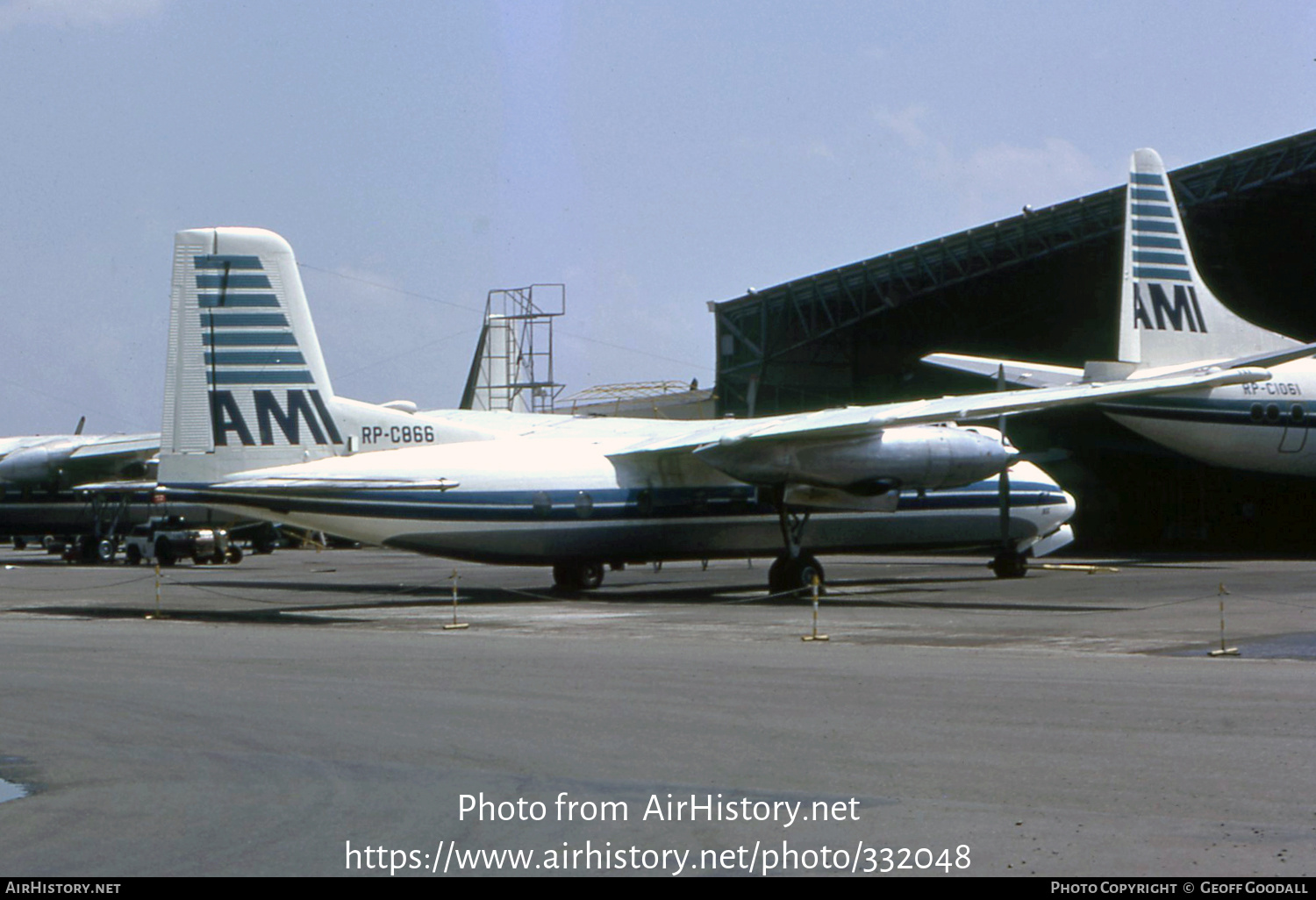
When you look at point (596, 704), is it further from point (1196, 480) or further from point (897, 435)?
point (1196, 480)

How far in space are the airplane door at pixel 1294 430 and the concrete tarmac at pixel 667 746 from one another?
65.4ft

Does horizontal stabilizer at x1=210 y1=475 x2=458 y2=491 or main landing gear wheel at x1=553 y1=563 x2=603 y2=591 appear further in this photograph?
main landing gear wheel at x1=553 y1=563 x2=603 y2=591

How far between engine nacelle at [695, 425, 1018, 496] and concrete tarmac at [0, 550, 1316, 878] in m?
4.62

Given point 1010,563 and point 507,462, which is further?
point 1010,563

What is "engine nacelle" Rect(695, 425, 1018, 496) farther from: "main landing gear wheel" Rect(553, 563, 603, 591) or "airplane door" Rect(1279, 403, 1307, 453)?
"airplane door" Rect(1279, 403, 1307, 453)

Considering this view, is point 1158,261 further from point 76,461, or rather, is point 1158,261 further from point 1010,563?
point 76,461

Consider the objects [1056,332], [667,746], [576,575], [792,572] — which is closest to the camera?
[667,746]

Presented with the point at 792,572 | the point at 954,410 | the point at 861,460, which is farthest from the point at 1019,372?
the point at 954,410

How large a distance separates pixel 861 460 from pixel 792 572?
2.95 meters

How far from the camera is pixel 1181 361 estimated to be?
130ft

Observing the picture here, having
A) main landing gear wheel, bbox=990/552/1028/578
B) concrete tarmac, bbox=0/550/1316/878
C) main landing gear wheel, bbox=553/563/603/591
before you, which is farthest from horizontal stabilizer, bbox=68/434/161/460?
main landing gear wheel, bbox=990/552/1028/578

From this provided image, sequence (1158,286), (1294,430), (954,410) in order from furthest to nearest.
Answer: (1294,430) < (1158,286) < (954,410)

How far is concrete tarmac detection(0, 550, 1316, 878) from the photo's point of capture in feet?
22.7

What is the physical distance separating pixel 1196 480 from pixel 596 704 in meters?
47.3
